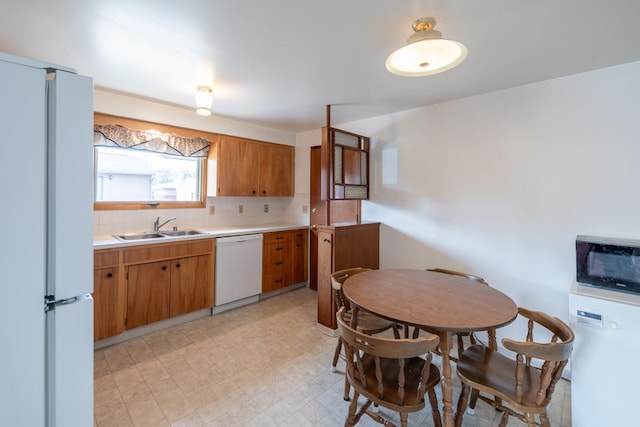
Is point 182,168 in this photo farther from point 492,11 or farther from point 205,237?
point 492,11

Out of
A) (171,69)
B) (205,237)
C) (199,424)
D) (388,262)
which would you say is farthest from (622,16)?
(205,237)

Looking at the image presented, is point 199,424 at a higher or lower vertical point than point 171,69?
lower

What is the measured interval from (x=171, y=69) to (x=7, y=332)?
2.04 m

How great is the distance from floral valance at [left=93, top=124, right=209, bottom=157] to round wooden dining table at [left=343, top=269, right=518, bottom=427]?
8.38ft

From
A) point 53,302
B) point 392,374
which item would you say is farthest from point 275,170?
point 53,302

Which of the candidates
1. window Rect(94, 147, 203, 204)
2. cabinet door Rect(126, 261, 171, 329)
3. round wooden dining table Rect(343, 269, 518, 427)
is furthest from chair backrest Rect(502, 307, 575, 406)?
window Rect(94, 147, 203, 204)

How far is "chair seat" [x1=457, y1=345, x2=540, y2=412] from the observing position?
135cm

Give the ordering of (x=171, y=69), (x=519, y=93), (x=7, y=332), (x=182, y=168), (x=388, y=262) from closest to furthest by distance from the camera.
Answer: (x=7, y=332)
(x=171, y=69)
(x=519, y=93)
(x=388, y=262)
(x=182, y=168)

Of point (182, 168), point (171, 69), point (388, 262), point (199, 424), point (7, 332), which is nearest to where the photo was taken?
point (7, 332)

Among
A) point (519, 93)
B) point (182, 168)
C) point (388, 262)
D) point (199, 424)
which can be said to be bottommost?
point (199, 424)

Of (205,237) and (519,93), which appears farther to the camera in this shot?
(205,237)

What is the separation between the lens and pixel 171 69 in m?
2.19

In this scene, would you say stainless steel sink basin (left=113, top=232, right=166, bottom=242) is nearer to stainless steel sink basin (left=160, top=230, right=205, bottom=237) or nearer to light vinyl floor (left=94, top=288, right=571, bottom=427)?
stainless steel sink basin (left=160, top=230, right=205, bottom=237)

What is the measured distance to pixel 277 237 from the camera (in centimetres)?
377
